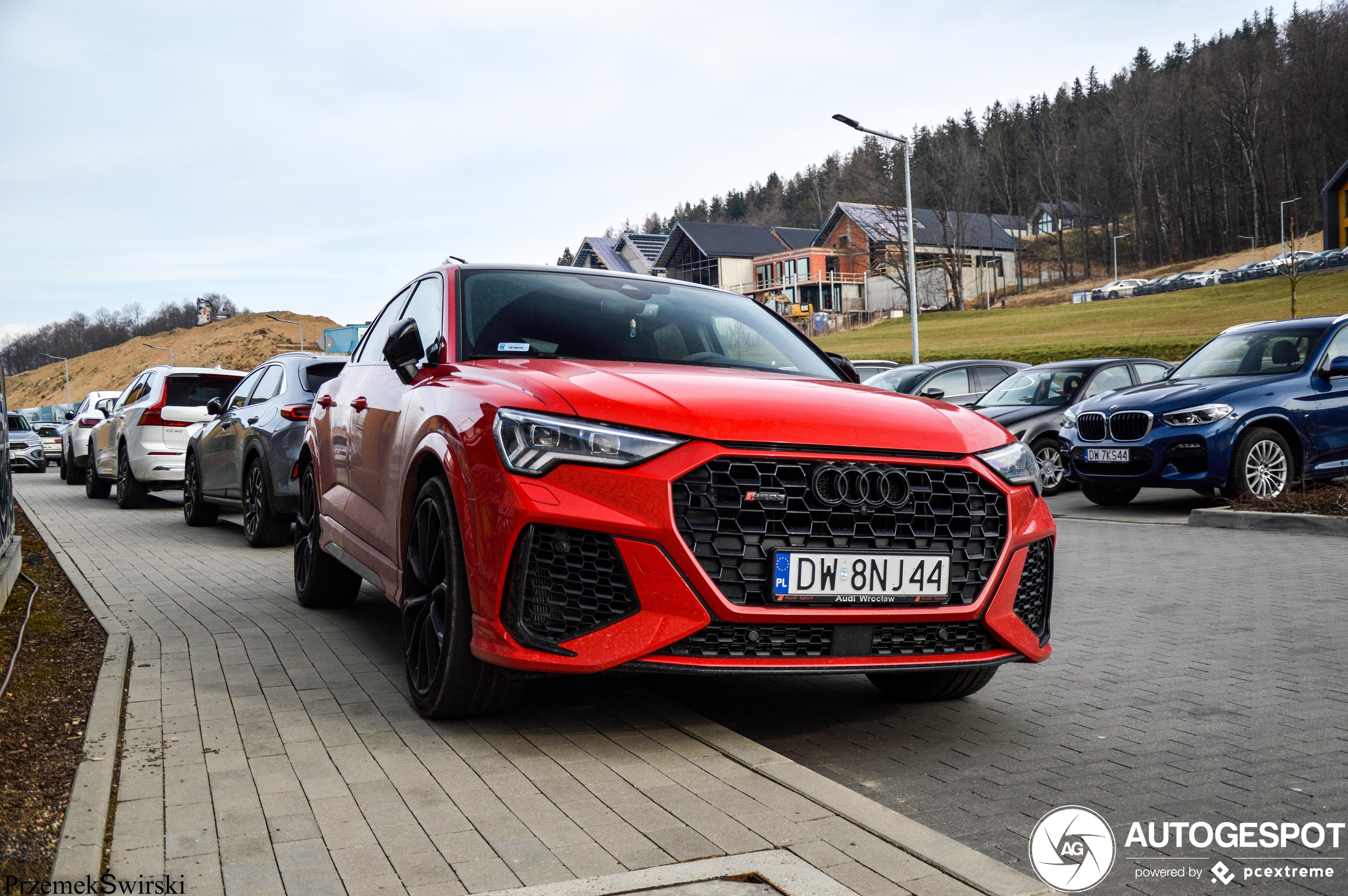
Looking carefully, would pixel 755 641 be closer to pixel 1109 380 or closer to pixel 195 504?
pixel 195 504

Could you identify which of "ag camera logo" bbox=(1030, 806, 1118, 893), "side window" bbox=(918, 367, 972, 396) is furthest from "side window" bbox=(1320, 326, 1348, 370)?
"ag camera logo" bbox=(1030, 806, 1118, 893)

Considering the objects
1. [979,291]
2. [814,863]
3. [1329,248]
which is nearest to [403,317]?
[814,863]

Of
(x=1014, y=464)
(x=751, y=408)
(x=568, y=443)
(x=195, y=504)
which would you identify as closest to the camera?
(x=568, y=443)

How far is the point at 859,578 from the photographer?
153 inches

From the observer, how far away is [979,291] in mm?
92688

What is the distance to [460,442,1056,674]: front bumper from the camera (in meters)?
3.73

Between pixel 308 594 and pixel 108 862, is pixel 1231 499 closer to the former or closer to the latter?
pixel 308 594

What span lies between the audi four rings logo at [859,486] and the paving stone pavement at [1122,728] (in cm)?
92

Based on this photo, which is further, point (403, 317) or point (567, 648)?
point (403, 317)

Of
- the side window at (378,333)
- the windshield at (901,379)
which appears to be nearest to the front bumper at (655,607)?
the side window at (378,333)

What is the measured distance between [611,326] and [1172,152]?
103597 mm

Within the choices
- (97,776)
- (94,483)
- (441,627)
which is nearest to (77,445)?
(94,483)

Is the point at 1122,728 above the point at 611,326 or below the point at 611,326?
below

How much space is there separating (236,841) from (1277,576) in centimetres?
713
